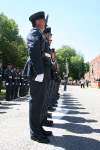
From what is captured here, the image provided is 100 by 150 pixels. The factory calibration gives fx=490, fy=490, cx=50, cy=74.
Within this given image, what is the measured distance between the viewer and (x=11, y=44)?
8369 centimetres

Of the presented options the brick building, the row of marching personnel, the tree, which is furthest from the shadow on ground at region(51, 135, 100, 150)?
the tree

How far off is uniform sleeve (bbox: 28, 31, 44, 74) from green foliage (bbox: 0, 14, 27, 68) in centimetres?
6973

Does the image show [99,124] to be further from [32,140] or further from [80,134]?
[32,140]

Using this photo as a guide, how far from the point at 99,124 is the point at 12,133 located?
2860mm

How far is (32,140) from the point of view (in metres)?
7.89

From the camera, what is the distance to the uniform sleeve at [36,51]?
26.1ft

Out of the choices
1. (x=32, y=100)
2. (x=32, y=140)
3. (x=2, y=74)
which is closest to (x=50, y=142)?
(x=32, y=140)

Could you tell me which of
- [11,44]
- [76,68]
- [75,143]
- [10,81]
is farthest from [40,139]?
[76,68]

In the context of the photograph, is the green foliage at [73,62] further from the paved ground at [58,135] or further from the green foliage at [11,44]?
the paved ground at [58,135]

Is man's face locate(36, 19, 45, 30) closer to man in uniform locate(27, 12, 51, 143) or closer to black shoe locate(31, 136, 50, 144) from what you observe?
man in uniform locate(27, 12, 51, 143)

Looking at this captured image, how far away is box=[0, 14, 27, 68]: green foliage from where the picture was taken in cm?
8231

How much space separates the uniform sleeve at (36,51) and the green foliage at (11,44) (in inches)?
2745

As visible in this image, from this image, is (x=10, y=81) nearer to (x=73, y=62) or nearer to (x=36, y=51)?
(x=36, y=51)

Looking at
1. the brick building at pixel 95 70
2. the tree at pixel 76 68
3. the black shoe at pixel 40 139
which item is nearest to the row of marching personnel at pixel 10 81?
the black shoe at pixel 40 139
